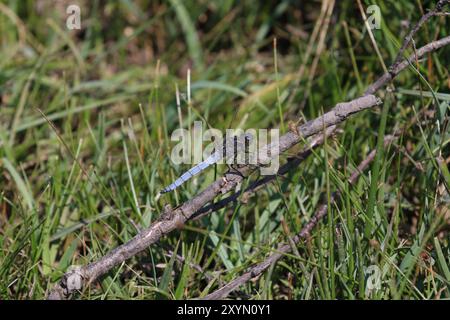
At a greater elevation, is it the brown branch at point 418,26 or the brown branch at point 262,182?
the brown branch at point 418,26

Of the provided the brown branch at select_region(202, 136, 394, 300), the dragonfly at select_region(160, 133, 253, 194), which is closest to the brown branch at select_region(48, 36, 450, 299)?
the dragonfly at select_region(160, 133, 253, 194)

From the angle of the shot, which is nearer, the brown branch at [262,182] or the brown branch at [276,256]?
the brown branch at [276,256]

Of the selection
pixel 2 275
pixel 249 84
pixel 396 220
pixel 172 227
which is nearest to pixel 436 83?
pixel 396 220

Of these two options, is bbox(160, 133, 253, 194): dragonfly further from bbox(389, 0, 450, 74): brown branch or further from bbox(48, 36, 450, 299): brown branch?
bbox(389, 0, 450, 74): brown branch

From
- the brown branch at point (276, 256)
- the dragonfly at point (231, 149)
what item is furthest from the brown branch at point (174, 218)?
the brown branch at point (276, 256)

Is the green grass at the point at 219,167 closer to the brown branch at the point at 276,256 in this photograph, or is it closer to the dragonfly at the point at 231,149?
the brown branch at the point at 276,256

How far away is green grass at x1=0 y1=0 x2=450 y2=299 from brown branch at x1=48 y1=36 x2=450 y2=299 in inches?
2.3

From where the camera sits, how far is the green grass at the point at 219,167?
1586mm

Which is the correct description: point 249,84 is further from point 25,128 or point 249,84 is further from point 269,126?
point 25,128

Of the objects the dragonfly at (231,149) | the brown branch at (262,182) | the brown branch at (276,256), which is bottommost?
the brown branch at (276,256)

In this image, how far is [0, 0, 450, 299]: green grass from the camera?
1.59 m

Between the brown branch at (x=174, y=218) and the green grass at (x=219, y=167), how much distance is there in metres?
0.06

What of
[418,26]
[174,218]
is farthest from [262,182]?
[418,26]
